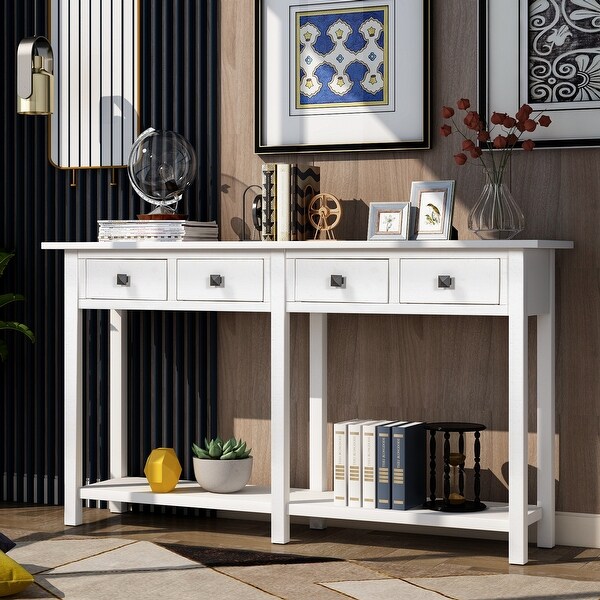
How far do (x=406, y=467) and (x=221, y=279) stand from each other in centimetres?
80

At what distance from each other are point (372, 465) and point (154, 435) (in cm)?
95

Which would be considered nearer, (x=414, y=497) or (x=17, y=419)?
(x=414, y=497)

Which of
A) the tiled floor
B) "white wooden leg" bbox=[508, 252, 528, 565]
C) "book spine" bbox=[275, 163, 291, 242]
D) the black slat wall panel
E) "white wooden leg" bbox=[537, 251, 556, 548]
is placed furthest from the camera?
the black slat wall panel

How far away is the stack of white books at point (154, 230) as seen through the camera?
11.9 feet

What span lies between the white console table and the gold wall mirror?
1.76 ft

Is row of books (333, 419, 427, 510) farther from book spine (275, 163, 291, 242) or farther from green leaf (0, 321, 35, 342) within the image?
green leaf (0, 321, 35, 342)

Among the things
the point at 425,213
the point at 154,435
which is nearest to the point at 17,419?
the point at 154,435

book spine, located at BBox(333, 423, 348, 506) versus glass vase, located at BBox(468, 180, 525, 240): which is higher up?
glass vase, located at BBox(468, 180, 525, 240)

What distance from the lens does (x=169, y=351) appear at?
13.1 feet

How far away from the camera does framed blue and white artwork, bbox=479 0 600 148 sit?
3.41 m

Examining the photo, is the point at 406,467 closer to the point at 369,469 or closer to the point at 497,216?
the point at 369,469

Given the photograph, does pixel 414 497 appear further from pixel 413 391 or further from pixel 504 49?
pixel 504 49

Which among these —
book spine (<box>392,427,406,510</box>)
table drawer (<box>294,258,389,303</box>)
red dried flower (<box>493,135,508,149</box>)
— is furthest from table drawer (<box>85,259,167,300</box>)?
red dried flower (<box>493,135,508,149</box>)

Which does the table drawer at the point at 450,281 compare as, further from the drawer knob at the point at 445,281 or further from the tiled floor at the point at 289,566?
the tiled floor at the point at 289,566
